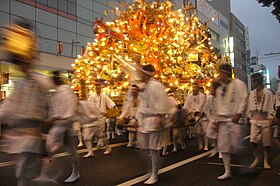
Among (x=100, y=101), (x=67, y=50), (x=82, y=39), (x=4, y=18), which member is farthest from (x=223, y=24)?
(x=100, y=101)

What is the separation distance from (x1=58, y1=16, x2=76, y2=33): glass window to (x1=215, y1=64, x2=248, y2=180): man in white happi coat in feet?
70.4

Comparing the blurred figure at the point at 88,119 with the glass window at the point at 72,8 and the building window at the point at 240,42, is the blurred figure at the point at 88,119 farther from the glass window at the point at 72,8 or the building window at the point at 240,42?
the building window at the point at 240,42

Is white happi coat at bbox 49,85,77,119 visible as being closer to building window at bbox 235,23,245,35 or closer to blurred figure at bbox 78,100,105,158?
blurred figure at bbox 78,100,105,158

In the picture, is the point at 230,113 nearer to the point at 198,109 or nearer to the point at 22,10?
the point at 198,109

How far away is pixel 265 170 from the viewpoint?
634cm

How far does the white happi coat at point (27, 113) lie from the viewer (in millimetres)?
3033

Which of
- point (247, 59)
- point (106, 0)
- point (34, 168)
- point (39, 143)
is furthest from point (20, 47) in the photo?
point (247, 59)

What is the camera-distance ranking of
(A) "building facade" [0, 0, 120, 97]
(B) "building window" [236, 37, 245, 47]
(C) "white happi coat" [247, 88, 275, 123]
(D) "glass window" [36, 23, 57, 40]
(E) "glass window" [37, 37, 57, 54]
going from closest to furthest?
(C) "white happi coat" [247, 88, 275, 123] → (A) "building facade" [0, 0, 120, 97] → (E) "glass window" [37, 37, 57, 54] → (D) "glass window" [36, 23, 57, 40] → (B) "building window" [236, 37, 245, 47]

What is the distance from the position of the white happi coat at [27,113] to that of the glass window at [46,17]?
21768 millimetres

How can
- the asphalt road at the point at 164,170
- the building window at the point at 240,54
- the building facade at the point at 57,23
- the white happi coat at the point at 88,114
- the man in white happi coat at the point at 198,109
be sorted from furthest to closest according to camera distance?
1. the building window at the point at 240,54
2. the building facade at the point at 57,23
3. the man in white happi coat at the point at 198,109
4. the white happi coat at the point at 88,114
5. the asphalt road at the point at 164,170

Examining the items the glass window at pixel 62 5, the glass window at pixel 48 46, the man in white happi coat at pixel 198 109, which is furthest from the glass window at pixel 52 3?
the man in white happi coat at pixel 198 109

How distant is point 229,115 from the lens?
5645 mm

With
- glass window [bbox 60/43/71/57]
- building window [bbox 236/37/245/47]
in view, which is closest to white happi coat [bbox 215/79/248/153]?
glass window [bbox 60/43/71/57]

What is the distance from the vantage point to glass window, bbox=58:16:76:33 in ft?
82.7
